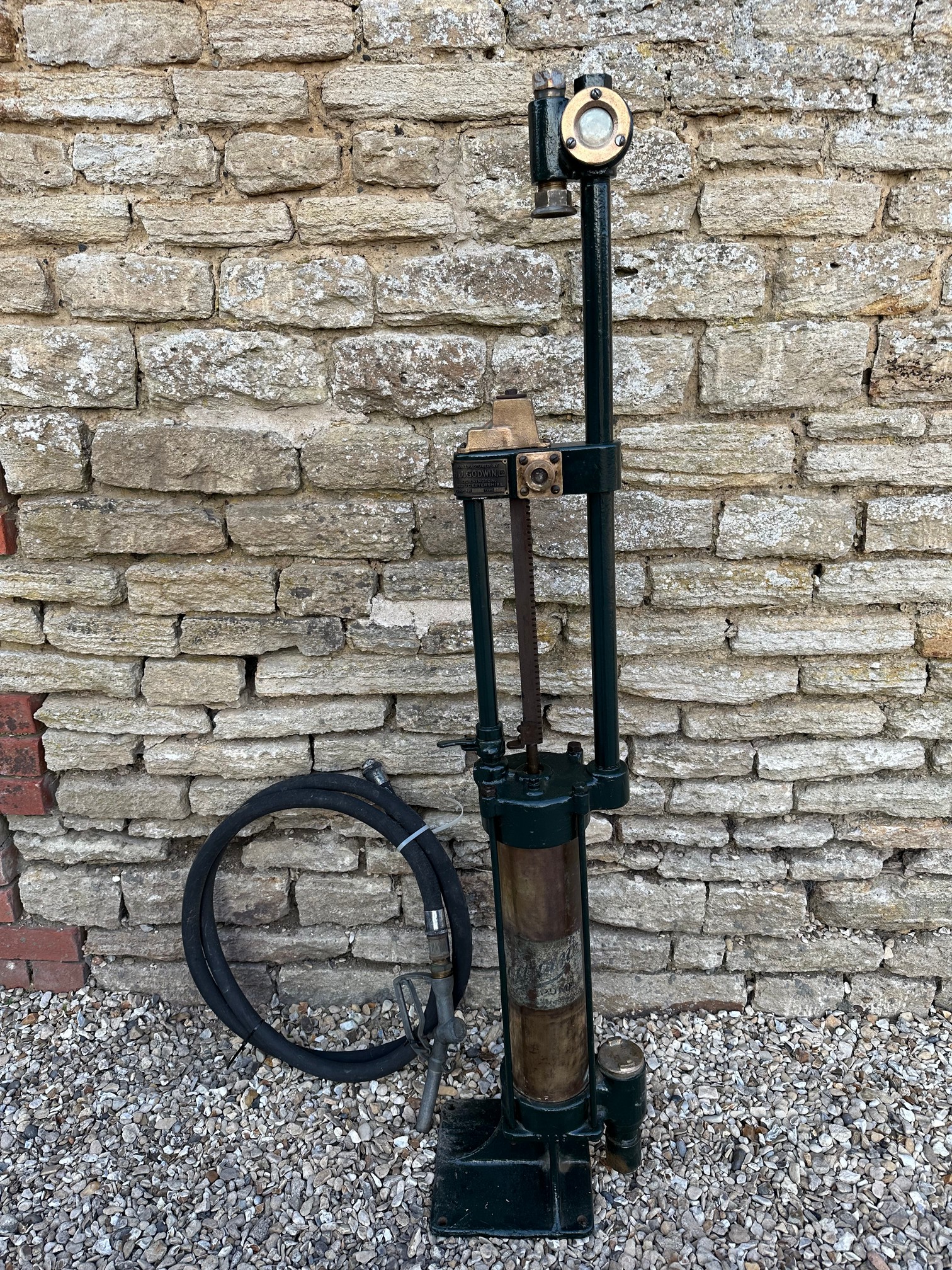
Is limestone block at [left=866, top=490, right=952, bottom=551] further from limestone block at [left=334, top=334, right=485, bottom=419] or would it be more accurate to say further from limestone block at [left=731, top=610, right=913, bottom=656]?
limestone block at [left=334, top=334, right=485, bottom=419]

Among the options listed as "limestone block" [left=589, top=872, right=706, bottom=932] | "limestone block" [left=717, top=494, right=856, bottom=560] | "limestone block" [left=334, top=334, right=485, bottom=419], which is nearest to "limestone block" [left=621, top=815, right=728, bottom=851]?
"limestone block" [left=589, top=872, right=706, bottom=932]

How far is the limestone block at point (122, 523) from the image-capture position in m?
2.15

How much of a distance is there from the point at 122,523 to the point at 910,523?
77.1 inches

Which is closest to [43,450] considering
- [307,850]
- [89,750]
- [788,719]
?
[89,750]

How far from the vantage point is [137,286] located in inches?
79.5

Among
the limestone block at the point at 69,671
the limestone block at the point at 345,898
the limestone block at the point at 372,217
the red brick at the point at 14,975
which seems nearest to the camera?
the limestone block at the point at 372,217

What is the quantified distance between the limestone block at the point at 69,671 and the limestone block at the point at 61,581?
6.3 inches

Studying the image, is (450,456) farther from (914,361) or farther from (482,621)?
(914,361)

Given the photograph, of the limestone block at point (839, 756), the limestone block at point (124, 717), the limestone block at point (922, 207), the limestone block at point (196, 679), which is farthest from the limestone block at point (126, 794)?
the limestone block at point (922, 207)

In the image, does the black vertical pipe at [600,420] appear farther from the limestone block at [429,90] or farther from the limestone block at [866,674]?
the limestone block at [866,674]

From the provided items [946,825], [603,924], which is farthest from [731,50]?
[603,924]

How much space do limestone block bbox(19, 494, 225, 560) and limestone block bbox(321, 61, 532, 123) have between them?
1.00 m

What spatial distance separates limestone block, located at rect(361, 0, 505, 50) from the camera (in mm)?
1853

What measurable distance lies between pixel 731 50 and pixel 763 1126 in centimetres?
250
